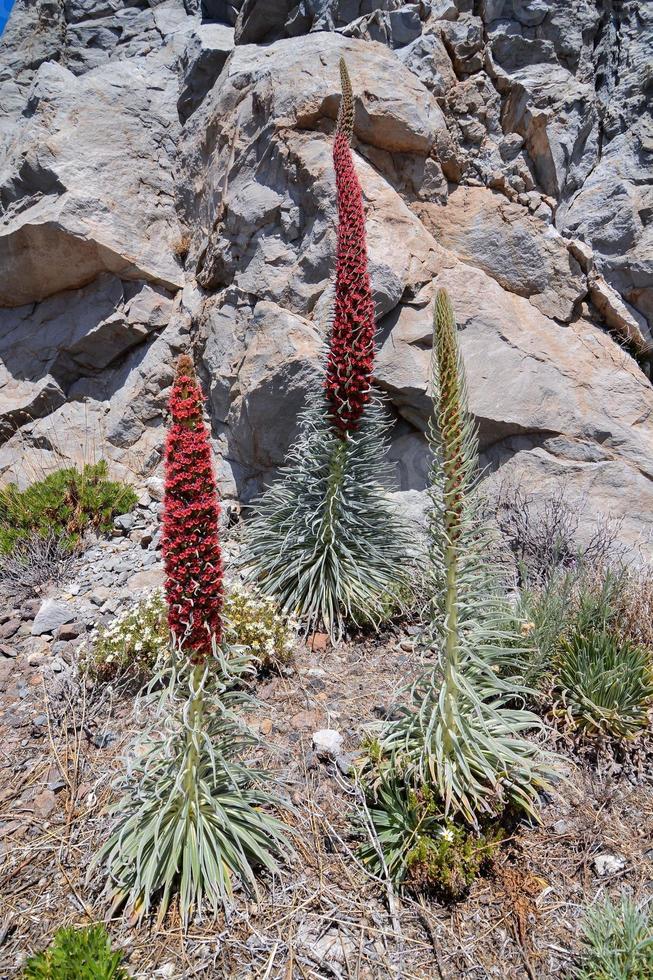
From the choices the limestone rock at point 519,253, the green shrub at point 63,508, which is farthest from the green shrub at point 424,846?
the limestone rock at point 519,253

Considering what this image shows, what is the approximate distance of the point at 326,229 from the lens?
501 cm

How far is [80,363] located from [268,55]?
3.92 meters

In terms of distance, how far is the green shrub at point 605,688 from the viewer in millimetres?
2811

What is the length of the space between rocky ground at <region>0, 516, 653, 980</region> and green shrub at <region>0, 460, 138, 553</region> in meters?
1.80

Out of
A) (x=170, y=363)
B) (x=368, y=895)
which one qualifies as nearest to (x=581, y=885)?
(x=368, y=895)

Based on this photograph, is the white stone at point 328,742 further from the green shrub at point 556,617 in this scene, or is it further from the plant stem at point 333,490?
the plant stem at point 333,490

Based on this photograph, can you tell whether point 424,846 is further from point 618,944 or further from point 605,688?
point 605,688

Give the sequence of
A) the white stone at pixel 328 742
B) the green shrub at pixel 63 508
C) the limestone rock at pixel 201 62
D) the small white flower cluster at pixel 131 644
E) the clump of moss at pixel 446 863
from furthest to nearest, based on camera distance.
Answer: the limestone rock at pixel 201 62, the green shrub at pixel 63 508, the small white flower cluster at pixel 131 644, the white stone at pixel 328 742, the clump of moss at pixel 446 863

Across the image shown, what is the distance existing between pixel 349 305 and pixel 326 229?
170 cm

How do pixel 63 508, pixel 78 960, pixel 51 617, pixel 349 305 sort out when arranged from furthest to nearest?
pixel 63 508, pixel 51 617, pixel 349 305, pixel 78 960

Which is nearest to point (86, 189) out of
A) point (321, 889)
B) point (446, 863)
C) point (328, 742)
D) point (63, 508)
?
point (63, 508)

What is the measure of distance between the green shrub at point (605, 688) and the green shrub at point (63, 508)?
3.97 meters

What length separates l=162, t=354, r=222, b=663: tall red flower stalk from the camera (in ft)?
5.97

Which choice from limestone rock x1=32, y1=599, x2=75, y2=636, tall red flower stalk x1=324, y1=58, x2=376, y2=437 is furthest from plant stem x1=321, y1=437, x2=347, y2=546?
limestone rock x1=32, y1=599, x2=75, y2=636
